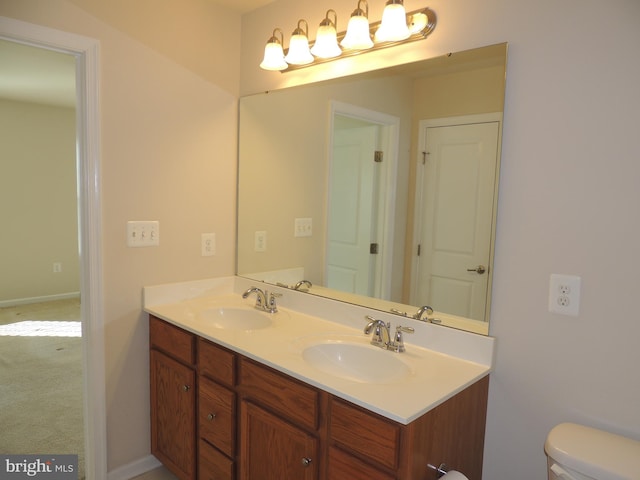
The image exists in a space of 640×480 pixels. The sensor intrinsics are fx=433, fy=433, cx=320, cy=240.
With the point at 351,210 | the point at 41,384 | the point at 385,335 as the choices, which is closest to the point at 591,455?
the point at 385,335

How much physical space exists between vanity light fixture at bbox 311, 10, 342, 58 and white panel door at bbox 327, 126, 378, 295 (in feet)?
1.12

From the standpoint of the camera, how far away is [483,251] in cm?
154

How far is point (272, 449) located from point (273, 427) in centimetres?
8

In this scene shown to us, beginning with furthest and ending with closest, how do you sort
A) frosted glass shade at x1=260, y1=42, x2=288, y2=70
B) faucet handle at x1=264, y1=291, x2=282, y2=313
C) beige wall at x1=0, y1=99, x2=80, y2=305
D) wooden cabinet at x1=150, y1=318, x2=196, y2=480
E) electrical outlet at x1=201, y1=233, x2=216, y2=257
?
1. beige wall at x1=0, y1=99, x2=80, y2=305
2. electrical outlet at x1=201, y1=233, x2=216, y2=257
3. faucet handle at x1=264, y1=291, x2=282, y2=313
4. frosted glass shade at x1=260, y1=42, x2=288, y2=70
5. wooden cabinet at x1=150, y1=318, x2=196, y2=480

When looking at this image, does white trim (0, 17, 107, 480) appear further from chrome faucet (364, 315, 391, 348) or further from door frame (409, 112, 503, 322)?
door frame (409, 112, 503, 322)

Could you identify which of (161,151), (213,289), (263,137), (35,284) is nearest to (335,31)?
(263,137)

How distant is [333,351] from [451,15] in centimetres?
132

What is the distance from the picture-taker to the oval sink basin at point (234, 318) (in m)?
2.14

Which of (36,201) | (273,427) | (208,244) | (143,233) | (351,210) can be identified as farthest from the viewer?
(36,201)

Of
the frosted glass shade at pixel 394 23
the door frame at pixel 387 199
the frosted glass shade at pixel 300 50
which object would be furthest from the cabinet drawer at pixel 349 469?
the frosted glass shade at pixel 300 50

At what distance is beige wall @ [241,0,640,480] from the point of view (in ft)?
4.08

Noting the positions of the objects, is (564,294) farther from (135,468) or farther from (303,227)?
(135,468)

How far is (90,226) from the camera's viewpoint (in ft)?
6.35

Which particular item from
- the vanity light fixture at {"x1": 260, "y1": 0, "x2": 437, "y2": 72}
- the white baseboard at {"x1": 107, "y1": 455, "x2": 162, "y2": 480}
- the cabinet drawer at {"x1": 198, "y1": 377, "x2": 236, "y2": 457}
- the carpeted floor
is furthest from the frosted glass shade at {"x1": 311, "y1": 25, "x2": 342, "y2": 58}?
the carpeted floor
